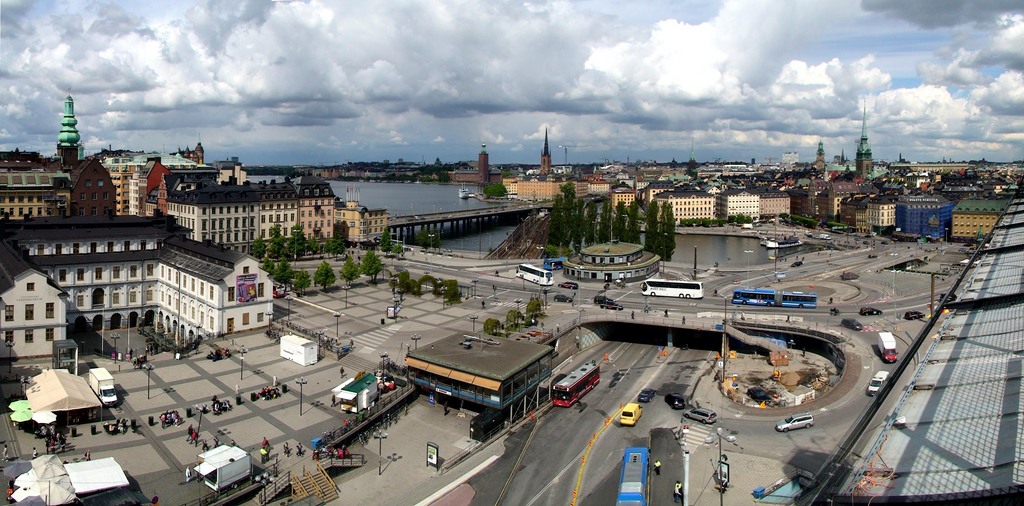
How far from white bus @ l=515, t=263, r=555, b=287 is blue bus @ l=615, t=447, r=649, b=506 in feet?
111

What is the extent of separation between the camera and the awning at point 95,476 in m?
21.2

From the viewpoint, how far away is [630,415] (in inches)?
1161

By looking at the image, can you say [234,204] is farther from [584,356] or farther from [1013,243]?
[1013,243]

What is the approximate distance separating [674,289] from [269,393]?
3204 centimetres

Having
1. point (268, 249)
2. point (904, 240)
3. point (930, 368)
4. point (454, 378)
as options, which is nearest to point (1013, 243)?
point (930, 368)

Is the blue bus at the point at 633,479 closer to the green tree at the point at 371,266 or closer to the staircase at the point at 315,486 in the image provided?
the staircase at the point at 315,486

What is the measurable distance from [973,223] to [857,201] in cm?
2555

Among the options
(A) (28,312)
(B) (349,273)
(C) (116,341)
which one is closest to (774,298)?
(B) (349,273)

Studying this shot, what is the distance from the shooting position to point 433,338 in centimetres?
Answer: 4147

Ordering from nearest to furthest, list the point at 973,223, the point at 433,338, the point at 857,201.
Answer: the point at 433,338
the point at 973,223
the point at 857,201

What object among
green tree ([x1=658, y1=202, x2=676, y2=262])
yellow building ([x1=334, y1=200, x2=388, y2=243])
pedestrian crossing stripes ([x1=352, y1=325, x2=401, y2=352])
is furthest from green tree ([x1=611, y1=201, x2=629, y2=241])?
pedestrian crossing stripes ([x1=352, y1=325, x2=401, y2=352])

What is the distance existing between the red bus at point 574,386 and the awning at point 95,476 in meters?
17.2

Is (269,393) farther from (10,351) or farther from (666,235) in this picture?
(666,235)

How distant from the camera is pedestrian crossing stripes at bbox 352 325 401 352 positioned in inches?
1566
